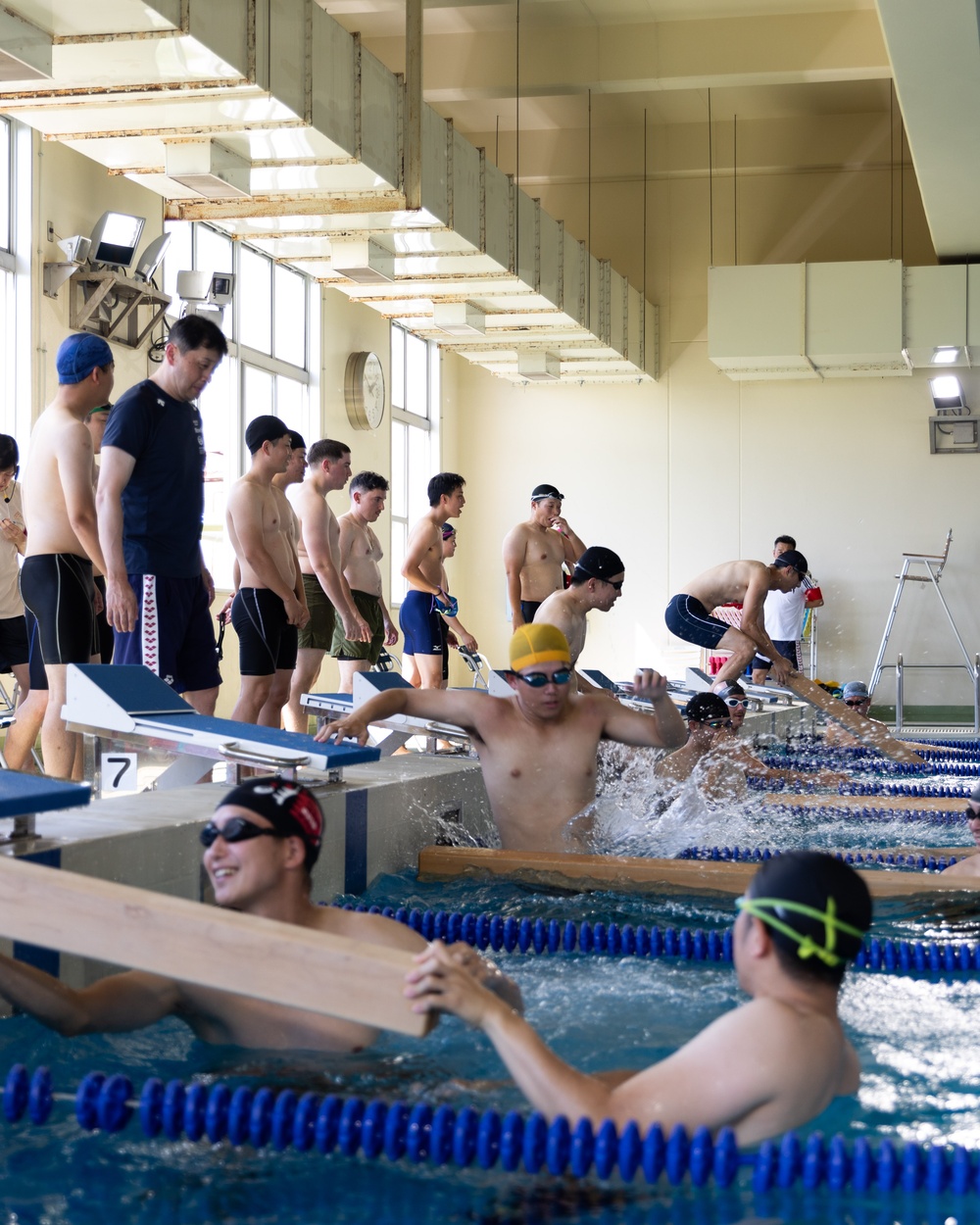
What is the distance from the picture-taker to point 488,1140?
191cm

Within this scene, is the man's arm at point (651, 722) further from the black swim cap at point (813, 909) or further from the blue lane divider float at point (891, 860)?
the black swim cap at point (813, 909)

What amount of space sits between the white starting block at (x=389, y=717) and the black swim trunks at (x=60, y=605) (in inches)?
36.0

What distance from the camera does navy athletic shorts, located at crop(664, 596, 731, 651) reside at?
8852mm

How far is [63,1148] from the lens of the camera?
2213mm

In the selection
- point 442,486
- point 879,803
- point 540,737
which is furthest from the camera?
point 442,486

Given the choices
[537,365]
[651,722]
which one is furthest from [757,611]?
[537,365]

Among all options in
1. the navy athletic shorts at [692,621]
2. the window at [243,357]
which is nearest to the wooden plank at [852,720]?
the navy athletic shorts at [692,621]

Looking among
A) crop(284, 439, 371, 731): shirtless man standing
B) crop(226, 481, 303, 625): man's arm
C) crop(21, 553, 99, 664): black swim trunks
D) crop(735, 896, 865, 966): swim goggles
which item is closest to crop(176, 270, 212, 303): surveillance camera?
crop(284, 439, 371, 731): shirtless man standing

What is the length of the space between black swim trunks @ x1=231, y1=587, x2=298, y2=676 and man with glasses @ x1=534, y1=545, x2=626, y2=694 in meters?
1.06

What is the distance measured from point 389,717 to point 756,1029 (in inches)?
115

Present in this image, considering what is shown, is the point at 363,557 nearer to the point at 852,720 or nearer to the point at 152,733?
the point at 852,720

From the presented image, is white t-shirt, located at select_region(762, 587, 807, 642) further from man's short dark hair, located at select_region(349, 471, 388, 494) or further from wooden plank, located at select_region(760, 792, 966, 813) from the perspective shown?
wooden plank, located at select_region(760, 792, 966, 813)

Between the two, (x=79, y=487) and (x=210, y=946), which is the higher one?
(x=79, y=487)

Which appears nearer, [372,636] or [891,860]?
[891,860]
